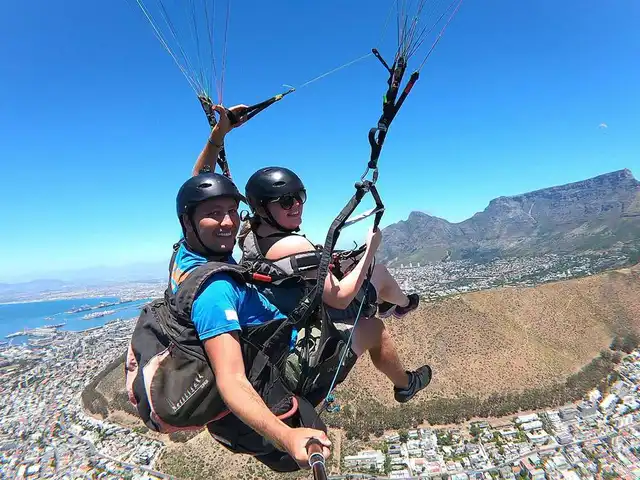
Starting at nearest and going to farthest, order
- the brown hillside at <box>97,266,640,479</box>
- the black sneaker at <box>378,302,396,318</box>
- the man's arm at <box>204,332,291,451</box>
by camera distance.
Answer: the man's arm at <box>204,332,291,451</box>, the black sneaker at <box>378,302,396,318</box>, the brown hillside at <box>97,266,640,479</box>

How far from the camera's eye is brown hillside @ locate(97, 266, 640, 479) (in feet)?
85.2

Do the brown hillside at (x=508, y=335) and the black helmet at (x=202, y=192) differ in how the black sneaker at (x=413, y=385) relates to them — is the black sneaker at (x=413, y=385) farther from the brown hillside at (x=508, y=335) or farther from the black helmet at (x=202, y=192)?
the brown hillside at (x=508, y=335)

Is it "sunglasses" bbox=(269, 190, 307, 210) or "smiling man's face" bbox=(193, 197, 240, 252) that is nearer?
"smiling man's face" bbox=(193, 197, 240, 252)

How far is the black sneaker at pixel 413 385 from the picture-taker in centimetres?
453

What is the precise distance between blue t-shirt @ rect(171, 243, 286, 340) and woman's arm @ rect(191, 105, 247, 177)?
3.66 ft

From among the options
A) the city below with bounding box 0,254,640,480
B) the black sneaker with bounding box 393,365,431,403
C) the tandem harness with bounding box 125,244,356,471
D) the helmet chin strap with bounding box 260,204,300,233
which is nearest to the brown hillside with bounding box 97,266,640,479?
the city below with bounding box 0,254,640,480

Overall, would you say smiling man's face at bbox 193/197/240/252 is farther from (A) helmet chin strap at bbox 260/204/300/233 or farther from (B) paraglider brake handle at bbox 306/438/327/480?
(B) paraglider brake handle at bbox 306/438/327/480

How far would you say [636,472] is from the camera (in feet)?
73.3

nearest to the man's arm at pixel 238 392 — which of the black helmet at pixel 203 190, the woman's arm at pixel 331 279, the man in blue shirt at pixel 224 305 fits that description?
the man in blue shirt at pixel 224 305

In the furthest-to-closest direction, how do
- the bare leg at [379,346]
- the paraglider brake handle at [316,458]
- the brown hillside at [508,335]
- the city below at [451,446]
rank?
the brown hillside at [508,335], the city below at [451,446], the bare leg at [379,346], the paraglider brake handle at [316,458]

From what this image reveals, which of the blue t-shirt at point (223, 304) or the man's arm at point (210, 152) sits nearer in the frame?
the blue t-shirt at point (223, 304)

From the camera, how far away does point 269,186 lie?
325cm

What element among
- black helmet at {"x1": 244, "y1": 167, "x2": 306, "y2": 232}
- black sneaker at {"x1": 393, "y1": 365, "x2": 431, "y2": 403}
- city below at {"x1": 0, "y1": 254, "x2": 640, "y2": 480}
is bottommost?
city below at {"x1": 0, "y1": 254, "x2": 640, "y2": 480}

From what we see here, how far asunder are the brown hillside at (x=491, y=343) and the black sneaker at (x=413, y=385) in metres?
21.0
